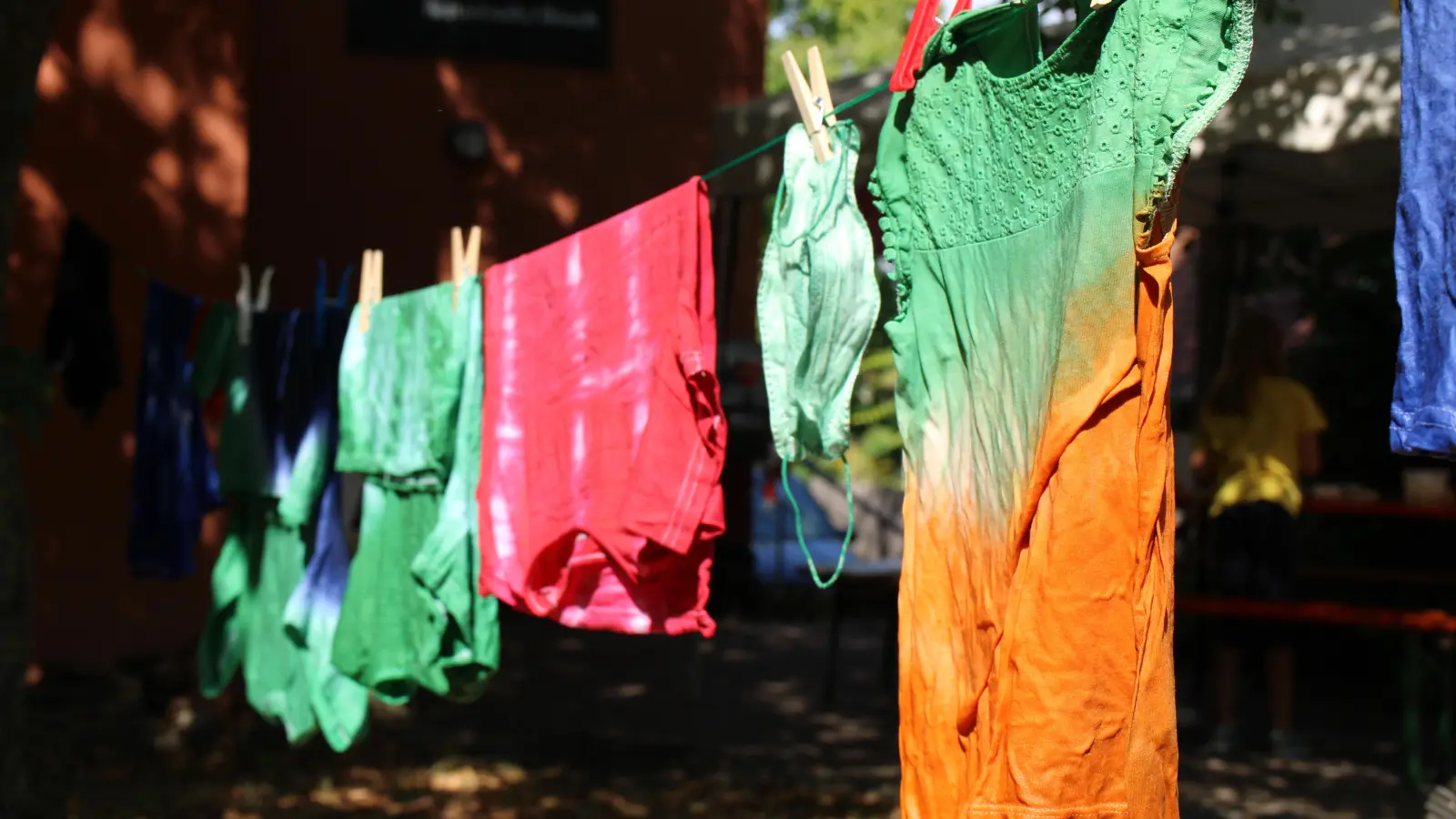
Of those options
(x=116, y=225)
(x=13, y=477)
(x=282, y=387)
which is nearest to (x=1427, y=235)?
(x=282, y=387)

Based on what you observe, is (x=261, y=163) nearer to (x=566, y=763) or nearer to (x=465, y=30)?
(x=465, y=30)

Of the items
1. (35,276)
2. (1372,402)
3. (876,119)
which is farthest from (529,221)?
(1372,402)

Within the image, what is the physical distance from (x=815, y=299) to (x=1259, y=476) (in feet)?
11.3

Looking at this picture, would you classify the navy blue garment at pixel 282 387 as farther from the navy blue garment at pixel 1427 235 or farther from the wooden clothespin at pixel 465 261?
Answer: the navy blue garment at pixel 1427 235

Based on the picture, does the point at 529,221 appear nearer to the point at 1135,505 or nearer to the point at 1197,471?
the point at 1197,471

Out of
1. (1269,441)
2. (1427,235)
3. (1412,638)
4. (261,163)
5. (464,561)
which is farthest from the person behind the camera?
(261,163)

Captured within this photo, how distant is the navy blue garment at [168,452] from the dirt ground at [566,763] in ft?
3.34

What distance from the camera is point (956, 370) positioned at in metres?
2.24

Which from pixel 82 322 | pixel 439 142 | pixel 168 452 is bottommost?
pixel 168 452

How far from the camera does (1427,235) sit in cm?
176

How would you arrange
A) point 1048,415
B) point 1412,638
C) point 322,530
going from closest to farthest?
1. point 1048,415
2. point 322,530
3. point 1412,638

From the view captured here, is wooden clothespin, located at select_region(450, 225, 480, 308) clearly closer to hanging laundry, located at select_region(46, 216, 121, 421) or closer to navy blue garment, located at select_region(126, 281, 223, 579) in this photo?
navy blue garment, located at select_region(126, 281, 223, 579)

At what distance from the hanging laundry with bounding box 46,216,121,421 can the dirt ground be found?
4.53 ft

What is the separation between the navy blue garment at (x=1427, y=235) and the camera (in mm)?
1721
